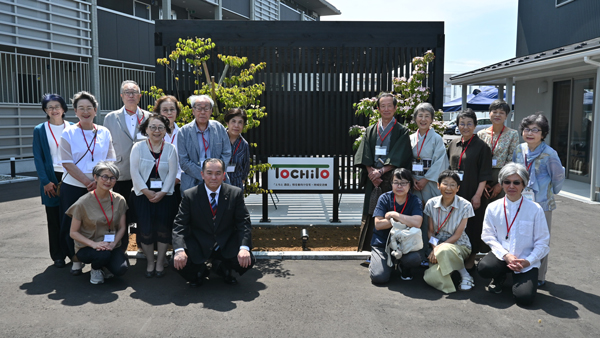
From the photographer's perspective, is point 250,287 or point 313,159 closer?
point 250,287

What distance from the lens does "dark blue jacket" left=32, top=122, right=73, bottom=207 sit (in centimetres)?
496

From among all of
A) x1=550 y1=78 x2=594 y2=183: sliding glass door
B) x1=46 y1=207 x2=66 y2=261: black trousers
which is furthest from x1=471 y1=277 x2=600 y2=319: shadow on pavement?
x1=550 y1=78 x2=594 y2=183: sliding glass door

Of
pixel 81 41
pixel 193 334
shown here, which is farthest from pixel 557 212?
pixel 81 41

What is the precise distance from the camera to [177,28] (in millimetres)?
7516

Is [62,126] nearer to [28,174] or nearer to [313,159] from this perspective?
[313,159]

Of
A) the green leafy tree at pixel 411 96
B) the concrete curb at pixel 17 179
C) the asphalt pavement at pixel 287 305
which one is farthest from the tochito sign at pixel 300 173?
the concrete curb at pixel 17 179

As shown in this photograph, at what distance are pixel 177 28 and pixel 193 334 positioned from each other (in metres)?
5.50

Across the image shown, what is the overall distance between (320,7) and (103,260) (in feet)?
107

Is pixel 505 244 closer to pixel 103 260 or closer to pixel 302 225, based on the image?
pixel 302 225

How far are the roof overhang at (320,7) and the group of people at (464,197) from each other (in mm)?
28919

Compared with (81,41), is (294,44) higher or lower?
lower

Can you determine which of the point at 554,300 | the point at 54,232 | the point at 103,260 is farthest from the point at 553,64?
the point at 54,232

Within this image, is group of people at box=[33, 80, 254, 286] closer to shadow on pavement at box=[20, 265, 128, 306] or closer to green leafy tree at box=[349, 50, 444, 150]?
shadow on pavement at box=[20, 265, 128, 306]

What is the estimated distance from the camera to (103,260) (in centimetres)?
446
